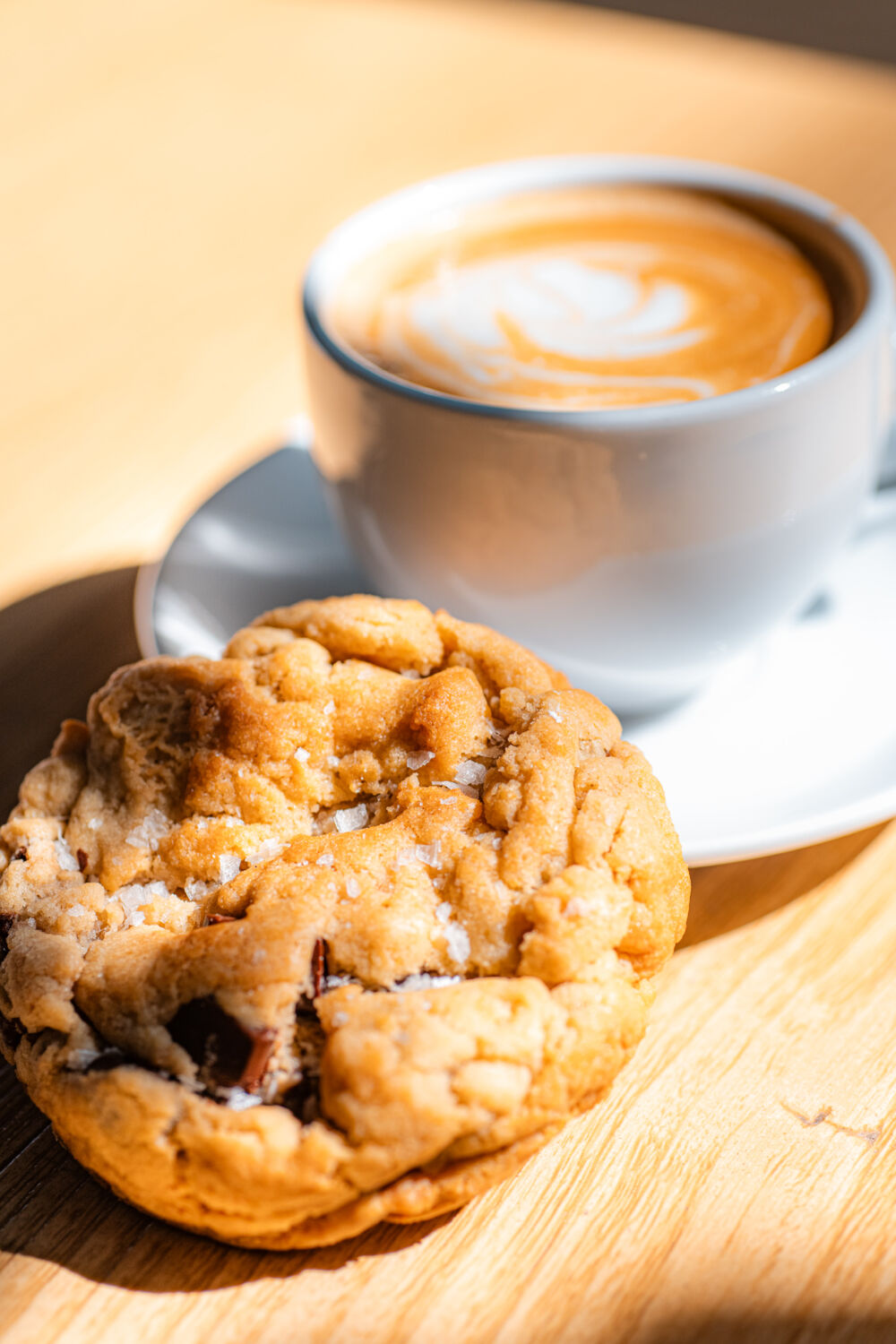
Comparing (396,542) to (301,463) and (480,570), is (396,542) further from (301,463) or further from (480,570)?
(301,463)

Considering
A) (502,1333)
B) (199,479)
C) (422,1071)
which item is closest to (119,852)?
(422,1071)

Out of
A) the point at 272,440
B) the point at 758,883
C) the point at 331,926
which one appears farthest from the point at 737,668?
the point at 272,440

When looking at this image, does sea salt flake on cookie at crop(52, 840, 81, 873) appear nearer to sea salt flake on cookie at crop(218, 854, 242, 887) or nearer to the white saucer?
sea salt flake on cookie at crop(218, 854, 242, 887)

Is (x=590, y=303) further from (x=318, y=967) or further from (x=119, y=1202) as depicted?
(x=119, y=1202)

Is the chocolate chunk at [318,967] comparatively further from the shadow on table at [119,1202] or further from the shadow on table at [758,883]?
the shadow on table at [758,883]

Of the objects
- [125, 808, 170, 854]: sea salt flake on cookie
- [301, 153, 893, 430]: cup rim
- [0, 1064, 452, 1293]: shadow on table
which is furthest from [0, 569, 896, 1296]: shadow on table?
[301, 153, 893, 430]: cup rim

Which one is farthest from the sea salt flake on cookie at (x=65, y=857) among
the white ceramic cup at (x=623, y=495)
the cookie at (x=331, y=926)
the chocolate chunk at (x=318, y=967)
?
the white ceramic cup at (x=623, y=495)
